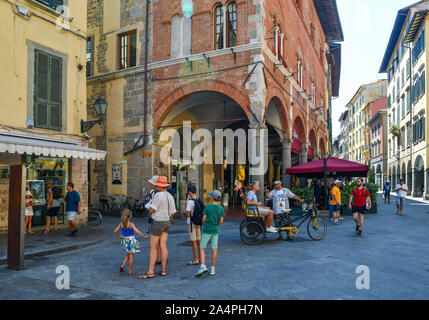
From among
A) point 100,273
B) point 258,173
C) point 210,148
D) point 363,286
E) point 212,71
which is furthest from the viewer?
point 210,148

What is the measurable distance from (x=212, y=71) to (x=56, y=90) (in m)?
5.67

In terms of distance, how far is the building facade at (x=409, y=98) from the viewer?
2753 centimetres

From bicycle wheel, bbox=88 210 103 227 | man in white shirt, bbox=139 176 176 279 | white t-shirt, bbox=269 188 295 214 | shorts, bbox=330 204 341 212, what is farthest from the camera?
shorts, bbox=330 204 341 212

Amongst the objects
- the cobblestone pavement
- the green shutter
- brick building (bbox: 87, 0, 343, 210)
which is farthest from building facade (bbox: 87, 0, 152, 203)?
the cobblestone pavement

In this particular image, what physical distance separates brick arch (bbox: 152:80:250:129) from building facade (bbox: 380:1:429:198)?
1947cm

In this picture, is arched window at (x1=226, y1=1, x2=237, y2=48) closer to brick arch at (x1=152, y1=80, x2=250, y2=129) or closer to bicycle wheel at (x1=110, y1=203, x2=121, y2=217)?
brick arch at (x1=152, y1=80, x2=250, y2=129)

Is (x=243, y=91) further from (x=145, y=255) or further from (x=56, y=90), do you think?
(x=145, y=255)

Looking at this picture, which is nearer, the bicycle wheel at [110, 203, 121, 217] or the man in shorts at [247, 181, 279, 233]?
the man in shorts at [247, 181, 279, 233]

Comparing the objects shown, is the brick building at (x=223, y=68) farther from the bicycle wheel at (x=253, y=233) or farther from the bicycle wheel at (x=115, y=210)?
the bicycle wheel at (x=253, y=233)

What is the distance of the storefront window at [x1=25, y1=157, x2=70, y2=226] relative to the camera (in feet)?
34.9

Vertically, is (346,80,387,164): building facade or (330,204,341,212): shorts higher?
(346,80,387,164): building facade

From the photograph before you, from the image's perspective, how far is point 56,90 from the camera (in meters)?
11.2

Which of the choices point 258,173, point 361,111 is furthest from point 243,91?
point 361,111

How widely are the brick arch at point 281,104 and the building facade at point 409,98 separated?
15.3 meters
